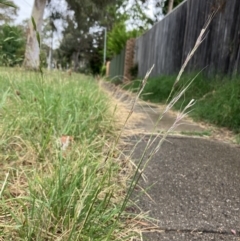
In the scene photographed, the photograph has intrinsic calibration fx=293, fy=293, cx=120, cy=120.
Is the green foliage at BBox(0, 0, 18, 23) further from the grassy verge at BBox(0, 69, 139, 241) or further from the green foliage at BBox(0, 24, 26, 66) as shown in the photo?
the grassy verge at BBox(0, 69, 139, 241)

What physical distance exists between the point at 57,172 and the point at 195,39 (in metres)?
4.02

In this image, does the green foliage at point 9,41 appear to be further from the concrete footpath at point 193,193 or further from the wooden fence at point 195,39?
the wooden fence at point 195,39

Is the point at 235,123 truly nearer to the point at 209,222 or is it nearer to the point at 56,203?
the point at 209,222

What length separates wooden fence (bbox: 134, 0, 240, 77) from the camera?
3.21 m

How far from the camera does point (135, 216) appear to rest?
0.85 m

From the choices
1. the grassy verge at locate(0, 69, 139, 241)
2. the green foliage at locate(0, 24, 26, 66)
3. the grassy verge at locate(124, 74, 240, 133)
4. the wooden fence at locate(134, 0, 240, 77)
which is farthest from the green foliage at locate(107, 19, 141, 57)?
the grassy verge at locate(0, 69, 139, 241)

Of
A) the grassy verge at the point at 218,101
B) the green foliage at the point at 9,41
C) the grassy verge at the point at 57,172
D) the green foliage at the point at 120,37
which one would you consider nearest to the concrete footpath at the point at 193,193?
the grassy verge at the point at 57,172

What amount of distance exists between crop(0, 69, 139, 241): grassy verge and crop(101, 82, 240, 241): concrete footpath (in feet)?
0.36

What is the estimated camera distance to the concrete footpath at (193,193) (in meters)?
0.81

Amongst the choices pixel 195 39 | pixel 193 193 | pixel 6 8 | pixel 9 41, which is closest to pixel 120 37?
pixel 195 39

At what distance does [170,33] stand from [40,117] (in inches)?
194

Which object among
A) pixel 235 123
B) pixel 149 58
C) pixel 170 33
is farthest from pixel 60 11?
pixel 235 123

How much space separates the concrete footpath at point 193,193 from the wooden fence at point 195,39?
70 centimetres

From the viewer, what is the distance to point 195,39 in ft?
14.3
